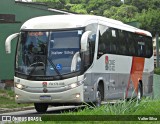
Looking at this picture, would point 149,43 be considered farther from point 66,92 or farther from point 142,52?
point 66,92

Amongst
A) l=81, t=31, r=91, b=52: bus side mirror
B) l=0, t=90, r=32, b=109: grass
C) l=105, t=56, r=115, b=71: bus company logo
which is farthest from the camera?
l=0, t=90, r=32, b=109: grass

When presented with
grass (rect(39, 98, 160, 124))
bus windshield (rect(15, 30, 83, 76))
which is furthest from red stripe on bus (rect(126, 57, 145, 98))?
grass (rect(39, 98, 160, 124))

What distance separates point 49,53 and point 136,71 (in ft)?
28.0

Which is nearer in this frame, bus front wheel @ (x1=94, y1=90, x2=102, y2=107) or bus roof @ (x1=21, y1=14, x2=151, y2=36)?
bus roof @ (x1=21, y1=14, x2=151, y2=36)

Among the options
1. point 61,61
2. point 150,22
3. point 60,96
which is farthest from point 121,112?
point 150,22

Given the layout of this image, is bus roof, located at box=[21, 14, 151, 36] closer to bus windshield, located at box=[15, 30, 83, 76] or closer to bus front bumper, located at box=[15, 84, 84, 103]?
bus windshield, located at box=[15, 30, 83, 76]

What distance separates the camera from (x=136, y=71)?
2536cm

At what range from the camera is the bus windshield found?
699 inches

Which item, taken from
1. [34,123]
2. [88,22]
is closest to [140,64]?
[88,22]

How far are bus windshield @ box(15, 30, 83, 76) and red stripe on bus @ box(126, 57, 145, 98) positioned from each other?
690cm

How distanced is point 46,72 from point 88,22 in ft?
9.01

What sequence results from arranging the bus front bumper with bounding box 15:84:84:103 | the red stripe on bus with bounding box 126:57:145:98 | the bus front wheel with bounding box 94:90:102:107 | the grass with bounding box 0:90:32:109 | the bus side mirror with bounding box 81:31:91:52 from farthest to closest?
1. the grass with bounding box 0:90:32:109
2. the red stripe on bus with bounding box 126:57:145:98
3. the bus front wheel with bounding box 94:90:102:107
4. the bus front bumper with bounding box 15:84:84:103
5. the bus side mirror with bounding box 81:31:91:52

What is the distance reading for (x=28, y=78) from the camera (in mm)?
17969

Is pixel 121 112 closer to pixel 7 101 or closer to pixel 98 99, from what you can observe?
pixel 98 99
